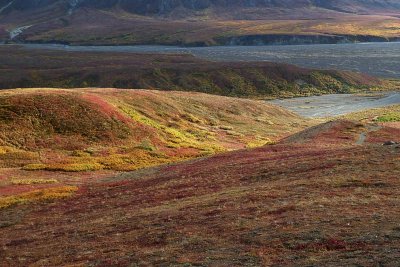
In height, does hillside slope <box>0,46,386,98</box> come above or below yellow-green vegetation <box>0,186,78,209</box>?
below

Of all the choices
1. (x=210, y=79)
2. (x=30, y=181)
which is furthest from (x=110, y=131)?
(x=210, y=79)

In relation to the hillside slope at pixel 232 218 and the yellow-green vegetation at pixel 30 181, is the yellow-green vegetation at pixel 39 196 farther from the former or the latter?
the yellow-green vegetation at pixel 30 181

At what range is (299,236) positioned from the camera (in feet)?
72.6

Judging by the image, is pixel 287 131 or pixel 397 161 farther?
pixel 287 131

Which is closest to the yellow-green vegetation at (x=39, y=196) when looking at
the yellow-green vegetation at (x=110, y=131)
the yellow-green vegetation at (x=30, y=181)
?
the yellow-green vegetation at (x=30, y=181)

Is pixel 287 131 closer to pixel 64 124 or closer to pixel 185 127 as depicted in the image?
pixel 185 127

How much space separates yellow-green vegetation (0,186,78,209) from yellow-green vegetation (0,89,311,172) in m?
11.4

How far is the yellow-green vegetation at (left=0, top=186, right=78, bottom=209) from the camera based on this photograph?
3962cm

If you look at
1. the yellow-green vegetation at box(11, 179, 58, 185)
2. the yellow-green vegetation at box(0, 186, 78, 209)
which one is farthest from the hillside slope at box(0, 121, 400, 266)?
the yellow-green vegetation at box(11, 179, 58, 185)

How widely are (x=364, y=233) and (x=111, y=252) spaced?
11118 millimetres

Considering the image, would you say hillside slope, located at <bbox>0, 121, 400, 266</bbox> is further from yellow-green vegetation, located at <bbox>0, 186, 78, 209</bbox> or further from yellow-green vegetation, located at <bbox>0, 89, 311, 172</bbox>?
yellow-green vegetation, located at <bbox>0, 89, 311, 172</bbox>

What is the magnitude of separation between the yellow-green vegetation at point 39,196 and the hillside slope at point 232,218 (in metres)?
1.20

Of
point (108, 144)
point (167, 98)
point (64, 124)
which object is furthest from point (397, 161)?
point (167, 98)

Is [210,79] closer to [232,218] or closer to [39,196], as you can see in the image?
[39,196]
